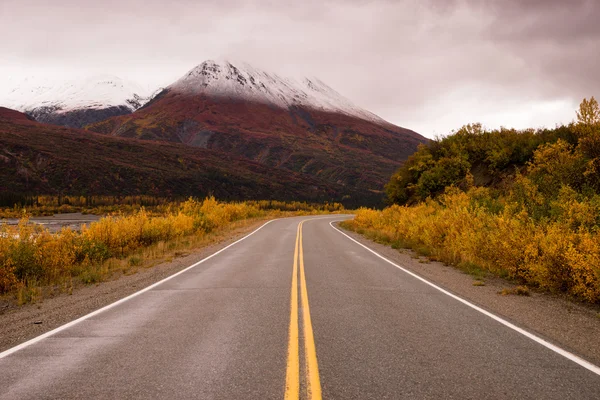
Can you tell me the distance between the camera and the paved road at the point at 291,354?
3564 mm

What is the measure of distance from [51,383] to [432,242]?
1379cm

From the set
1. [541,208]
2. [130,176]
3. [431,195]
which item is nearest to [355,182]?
[130,176]

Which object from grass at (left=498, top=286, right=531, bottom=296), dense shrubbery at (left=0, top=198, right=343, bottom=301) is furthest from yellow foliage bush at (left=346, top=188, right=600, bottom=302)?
dense shrubbery at (left=0, top=198, right=343, bottom=301)

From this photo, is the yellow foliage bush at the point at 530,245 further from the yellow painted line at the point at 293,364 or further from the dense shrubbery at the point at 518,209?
the yellow painted line at the point at 293,364

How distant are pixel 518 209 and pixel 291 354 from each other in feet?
38.1

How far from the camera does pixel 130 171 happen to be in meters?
94.0

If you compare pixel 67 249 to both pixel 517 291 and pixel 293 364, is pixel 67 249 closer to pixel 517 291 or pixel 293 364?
pixel 293 364

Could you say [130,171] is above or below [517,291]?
above

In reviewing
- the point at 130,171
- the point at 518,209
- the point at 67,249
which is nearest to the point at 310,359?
the point at 67,249

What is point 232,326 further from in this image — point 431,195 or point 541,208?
point 431,195

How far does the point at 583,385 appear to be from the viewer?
12.1ft

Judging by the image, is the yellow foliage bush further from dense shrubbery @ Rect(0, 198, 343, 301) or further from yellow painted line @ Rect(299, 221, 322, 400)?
dense shrubbery @ Rect(0, 198, 343, 301)

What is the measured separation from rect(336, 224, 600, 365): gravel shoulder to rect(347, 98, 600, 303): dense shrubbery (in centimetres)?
→ 49

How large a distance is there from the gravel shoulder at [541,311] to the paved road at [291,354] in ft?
1.46
